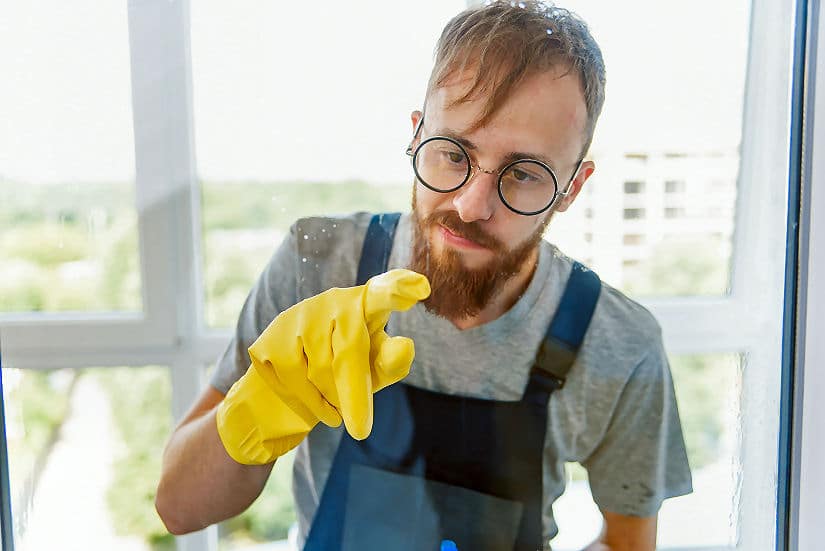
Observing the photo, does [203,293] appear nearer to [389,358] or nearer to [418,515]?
[389,358]

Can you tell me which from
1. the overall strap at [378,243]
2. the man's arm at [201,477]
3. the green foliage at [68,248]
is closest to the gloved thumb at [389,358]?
the overall strap at [378,243]

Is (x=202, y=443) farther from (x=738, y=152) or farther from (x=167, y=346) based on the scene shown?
(x=738, y=152)

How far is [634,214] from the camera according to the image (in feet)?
2.68

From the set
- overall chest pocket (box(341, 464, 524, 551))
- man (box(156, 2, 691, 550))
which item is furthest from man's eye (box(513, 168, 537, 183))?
overall chest pocket (box(341, 464, 524, 551))

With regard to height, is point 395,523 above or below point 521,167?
below

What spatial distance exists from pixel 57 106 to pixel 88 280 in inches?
8.5

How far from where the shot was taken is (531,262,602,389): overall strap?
797 mm

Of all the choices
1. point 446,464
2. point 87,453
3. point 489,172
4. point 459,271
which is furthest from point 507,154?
point 87,453

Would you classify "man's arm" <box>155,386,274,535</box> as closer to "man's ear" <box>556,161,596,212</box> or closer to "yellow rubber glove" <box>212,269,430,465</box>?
"yellow rubber glove" <box>212,269,430,465</box>

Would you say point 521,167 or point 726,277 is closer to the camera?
point 521,167

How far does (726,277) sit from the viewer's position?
852 millimetres

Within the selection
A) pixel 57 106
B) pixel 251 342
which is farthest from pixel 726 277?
pixel 57 106

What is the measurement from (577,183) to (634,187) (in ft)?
0.27

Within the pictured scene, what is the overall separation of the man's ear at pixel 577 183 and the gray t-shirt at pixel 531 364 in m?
0.05
